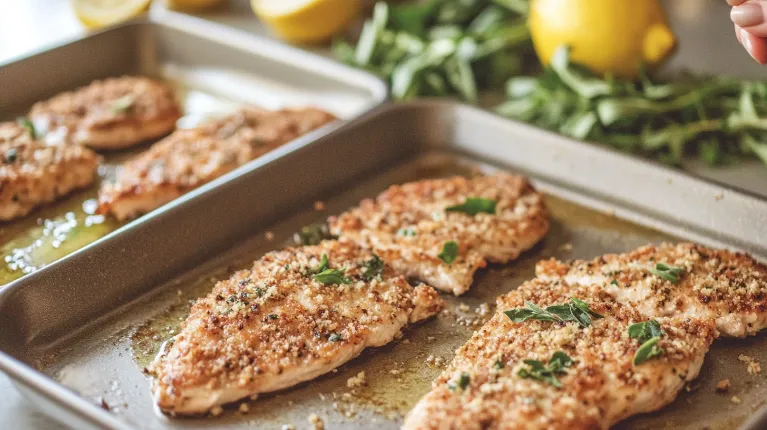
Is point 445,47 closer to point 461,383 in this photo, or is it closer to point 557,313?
point 557,313

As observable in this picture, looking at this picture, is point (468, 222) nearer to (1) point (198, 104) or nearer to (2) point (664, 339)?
(2) point (664, 339)

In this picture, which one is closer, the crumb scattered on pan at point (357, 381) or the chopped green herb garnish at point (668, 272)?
the crumb scattered on pan at point (357, 381)

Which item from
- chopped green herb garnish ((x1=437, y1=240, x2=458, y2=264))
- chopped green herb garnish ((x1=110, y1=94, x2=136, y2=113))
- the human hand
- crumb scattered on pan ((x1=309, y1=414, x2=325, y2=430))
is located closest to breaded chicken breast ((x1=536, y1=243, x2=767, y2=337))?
chopped green herb garnish ((x1=437, y1=240, x2=458, y2=264))

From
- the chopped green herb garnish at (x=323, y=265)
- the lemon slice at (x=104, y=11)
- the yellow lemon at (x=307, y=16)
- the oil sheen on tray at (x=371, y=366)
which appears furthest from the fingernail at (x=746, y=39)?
the lemon slice at (x=104, y=11)

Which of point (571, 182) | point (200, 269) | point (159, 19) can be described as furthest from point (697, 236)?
point (159, 19)

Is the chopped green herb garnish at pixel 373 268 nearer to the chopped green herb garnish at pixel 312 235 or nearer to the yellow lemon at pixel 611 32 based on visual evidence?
the chopped green herb garnish at pixel 312 235

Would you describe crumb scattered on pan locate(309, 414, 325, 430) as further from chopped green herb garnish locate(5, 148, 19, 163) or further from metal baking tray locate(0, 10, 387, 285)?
chopped green herb garnish locate(5, 148, 19, 163)
